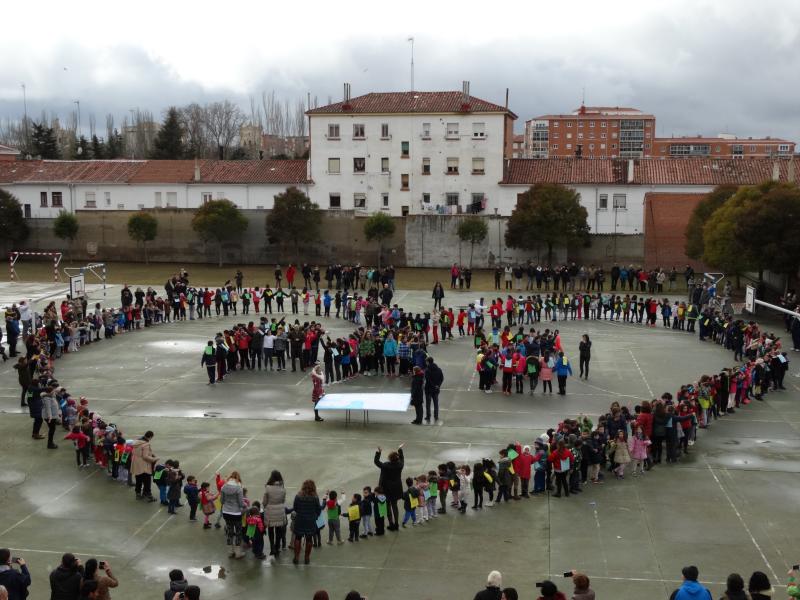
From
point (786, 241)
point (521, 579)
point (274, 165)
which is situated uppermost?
point (274, 165)

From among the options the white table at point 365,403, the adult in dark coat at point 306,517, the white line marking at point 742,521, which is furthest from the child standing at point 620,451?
the adult in dark coat at point 306,517

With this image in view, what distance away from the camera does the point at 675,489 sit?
16.3 metres

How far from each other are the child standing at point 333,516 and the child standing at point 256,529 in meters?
1.14

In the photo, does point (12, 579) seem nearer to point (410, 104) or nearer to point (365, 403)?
point (365, 403)

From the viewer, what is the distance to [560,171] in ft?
208

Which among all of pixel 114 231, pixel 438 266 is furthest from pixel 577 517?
pixel 114 231

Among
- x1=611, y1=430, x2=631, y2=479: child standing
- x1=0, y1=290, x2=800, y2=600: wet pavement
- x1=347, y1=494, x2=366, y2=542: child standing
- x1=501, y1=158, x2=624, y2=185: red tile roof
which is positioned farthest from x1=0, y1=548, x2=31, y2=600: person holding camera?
x1=501, y1=158, x2=624, y2=185: red tile roof

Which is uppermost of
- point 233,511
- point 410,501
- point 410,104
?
point 410,104

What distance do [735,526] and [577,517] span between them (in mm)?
2569

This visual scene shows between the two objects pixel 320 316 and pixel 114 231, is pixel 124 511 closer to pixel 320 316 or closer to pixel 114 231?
pixel 320 316

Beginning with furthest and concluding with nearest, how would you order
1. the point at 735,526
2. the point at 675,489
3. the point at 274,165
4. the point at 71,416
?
the point at 274,165
the point at 71,416
the point at 675,489
the point at 735,526

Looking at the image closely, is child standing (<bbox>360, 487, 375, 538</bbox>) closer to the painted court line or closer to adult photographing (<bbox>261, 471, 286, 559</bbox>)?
adult photographing (<bbox>261, 471, 286, 559</bbox>)

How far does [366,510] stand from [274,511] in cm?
155

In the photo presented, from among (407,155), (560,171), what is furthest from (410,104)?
(560,171)
